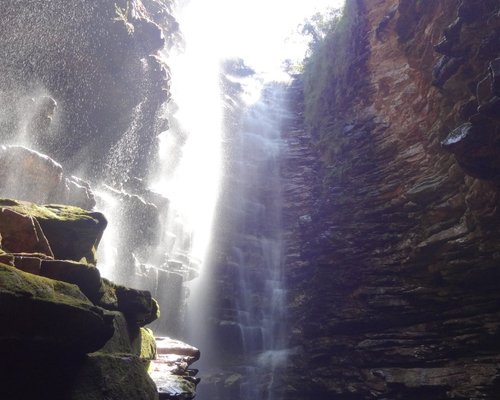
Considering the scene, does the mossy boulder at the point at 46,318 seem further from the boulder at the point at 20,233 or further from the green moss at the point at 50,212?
the green moss at the point at 50,212

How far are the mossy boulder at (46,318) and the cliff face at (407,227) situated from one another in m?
11.5

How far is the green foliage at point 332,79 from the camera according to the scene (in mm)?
26250

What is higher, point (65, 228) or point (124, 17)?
point (124, 17)

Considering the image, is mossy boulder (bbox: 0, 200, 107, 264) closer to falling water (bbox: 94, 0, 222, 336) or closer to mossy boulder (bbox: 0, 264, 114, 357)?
mossy boulder (bbox: 0, 264, 114, 357)

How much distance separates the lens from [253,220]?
2688 cm

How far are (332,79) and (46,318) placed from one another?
27.0 meters

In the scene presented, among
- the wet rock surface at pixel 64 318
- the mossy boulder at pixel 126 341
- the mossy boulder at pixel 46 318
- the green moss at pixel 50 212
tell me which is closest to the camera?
the mossy boulder at pixel 46 318

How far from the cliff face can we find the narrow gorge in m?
0.08

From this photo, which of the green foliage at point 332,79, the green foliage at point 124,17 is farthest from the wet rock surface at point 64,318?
the green foliage at point 332,79

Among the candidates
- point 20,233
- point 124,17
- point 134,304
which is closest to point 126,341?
point 134,304

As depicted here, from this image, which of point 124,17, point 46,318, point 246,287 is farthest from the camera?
point 246,287

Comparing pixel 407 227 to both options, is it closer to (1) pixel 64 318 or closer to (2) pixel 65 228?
(2) pixel 65 228

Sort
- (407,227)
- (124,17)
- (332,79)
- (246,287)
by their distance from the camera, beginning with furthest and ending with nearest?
(332,79) < (246,287) < (124,17) < (407,227)

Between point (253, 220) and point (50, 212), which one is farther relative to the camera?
point (253, 220)
